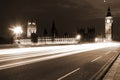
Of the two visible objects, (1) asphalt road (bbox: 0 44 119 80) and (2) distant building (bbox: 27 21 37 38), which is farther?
(2) distant building (bbox: 27 21 37 38)

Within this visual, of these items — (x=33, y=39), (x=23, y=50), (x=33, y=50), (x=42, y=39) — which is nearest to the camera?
(x=23, y=50)

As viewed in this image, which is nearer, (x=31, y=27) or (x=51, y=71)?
(x=51, y=71)

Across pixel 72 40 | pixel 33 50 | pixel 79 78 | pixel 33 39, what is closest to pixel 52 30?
pixel 72 40

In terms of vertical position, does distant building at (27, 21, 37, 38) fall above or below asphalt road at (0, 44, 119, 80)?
above

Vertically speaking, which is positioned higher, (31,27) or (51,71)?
(31,27)

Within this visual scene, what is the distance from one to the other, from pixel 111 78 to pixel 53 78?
272 centimetres

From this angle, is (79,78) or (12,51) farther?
(12,51)

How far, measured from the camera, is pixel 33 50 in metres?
38.6

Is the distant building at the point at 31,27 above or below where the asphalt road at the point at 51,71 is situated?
above

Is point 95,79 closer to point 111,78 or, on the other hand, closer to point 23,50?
point 111,78

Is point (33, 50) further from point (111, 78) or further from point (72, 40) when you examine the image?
point (72, 40)

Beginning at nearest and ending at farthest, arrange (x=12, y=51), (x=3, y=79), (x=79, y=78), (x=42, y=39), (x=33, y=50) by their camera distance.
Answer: (x=3, y=79)
(x=79, y=78)
(x=12, y=51)
(x=33, y=50)
(x=42, y=39)

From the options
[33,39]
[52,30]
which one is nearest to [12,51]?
[33,39]

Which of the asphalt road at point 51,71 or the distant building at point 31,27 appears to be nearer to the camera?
the asphalt road at point 51,71
